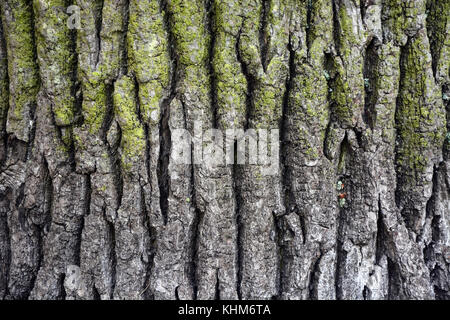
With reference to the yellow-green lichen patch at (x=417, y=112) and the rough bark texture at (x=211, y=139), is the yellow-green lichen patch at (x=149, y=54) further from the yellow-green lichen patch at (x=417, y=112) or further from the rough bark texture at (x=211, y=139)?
the yellow-green lichen patch at (x=417, y=112)

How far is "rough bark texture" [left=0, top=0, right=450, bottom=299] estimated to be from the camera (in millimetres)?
1770

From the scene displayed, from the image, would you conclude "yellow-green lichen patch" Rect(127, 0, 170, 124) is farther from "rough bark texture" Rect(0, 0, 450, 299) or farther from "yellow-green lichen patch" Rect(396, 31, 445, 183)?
"yellow-green lichen patch" Rect(396, 31, 445, 183)

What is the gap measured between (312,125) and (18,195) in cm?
159

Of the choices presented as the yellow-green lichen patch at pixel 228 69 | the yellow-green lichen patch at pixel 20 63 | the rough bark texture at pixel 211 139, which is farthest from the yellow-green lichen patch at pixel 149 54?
the yellow-green lichen patch at pixel 20 63

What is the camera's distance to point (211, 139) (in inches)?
71.3

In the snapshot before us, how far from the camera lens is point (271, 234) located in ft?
6.33

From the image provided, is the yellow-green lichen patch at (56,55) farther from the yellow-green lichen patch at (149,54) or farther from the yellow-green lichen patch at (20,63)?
the yellow-green lichen patch at (149,54)

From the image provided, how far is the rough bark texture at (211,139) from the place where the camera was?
1770mm

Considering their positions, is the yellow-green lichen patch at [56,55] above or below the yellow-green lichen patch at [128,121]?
above

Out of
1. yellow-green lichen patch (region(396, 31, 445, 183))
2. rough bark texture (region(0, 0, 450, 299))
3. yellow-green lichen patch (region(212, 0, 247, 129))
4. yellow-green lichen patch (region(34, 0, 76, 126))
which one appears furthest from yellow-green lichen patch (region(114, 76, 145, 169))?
yellow-green lichen patch (region(396, 31, 445, 183))

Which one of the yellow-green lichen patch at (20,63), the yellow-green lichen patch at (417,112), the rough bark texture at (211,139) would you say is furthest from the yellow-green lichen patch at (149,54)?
the yellow-green lichen patch at (417,112)

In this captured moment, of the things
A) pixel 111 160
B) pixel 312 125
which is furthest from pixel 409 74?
pixel 111 160

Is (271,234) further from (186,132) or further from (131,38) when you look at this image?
(131,38)

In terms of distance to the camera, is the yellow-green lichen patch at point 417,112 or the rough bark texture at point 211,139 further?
the yellow-green lichen patch at point 417,112
